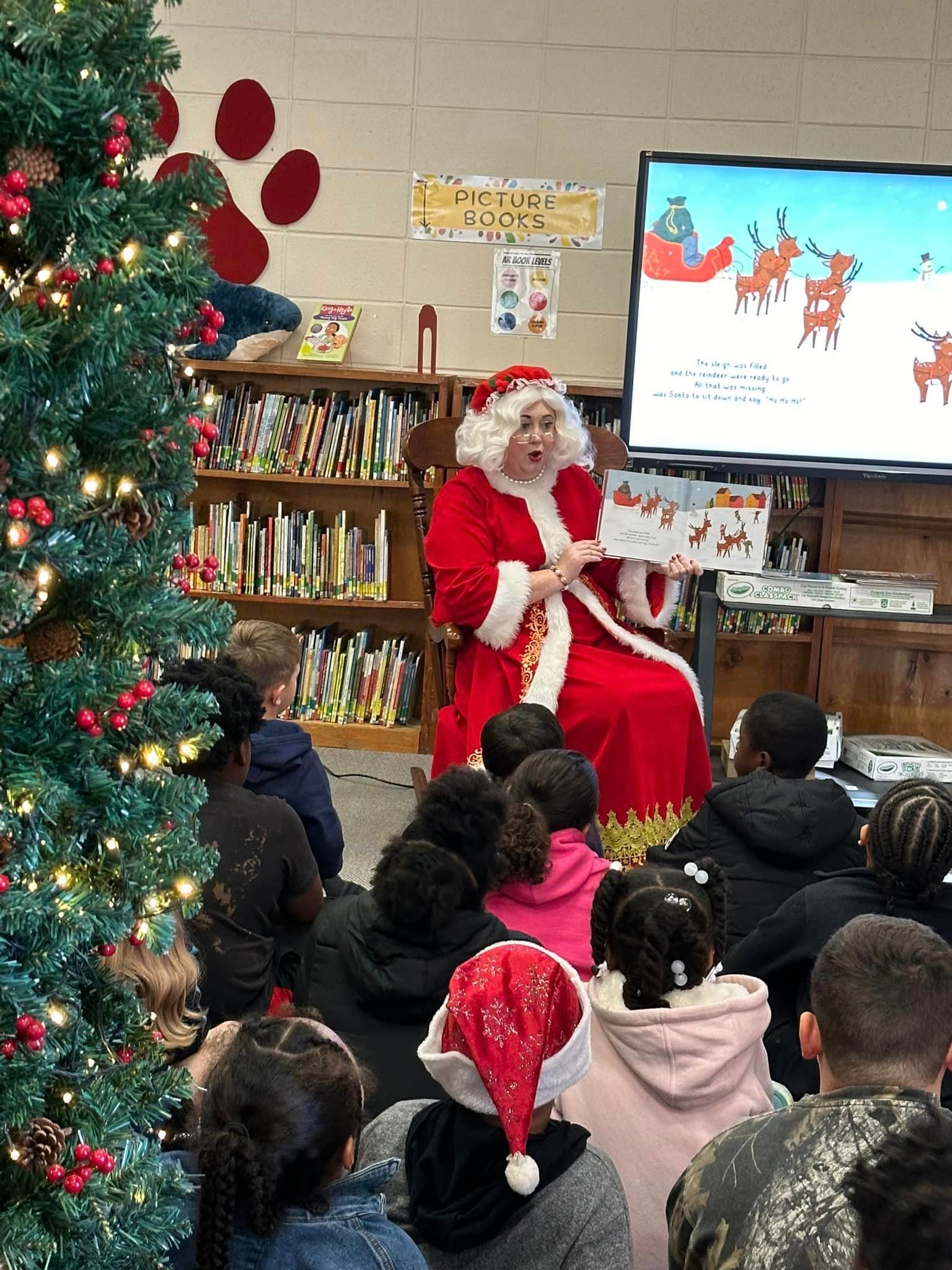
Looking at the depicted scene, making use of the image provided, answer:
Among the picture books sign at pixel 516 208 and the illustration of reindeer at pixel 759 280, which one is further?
the picture books sign at pixel 516 208

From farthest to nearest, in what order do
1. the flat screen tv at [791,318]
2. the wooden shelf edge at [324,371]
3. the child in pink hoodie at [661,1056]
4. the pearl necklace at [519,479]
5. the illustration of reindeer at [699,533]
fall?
the wooden shelf edge at [324,371] → the flat screen tv at [791,318] → the pearl necklace at [519,479] → the illustration of reindeer at [699,533] → the child in pink hoodie at [661,1056]

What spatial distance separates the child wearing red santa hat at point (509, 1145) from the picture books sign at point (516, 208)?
3.69 m

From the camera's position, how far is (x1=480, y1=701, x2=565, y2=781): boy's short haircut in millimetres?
2727

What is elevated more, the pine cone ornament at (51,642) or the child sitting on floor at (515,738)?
the pine cone ornament at (51,642)

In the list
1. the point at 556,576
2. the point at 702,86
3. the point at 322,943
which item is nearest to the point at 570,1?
the point at 702,86

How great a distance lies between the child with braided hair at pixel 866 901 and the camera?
1.89 m

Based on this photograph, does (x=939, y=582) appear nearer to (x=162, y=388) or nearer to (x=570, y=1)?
(x=570, y=1)

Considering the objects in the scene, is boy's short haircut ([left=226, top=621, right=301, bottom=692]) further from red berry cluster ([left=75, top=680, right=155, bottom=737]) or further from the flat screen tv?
the flat screen tv

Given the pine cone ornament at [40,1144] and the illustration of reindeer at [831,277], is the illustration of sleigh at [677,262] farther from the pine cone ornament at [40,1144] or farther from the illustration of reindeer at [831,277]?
the pine cone ornament at [40,1144]

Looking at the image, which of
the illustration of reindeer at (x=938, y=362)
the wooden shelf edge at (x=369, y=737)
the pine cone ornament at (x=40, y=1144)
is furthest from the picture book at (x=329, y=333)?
the pine cone ornament at (x=40, y=1144)

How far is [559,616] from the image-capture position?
3537 mm

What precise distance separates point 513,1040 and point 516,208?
3807mm

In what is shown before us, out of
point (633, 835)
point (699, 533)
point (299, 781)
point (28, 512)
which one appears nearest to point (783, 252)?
point (699, 533)

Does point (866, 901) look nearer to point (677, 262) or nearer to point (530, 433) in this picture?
point (530, 433)
